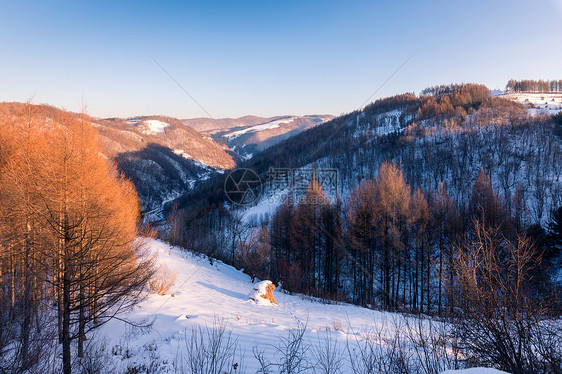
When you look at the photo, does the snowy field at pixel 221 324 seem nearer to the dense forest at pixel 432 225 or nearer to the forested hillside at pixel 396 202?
the dense forest at pixel 432 225

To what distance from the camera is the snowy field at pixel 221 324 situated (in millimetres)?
6516

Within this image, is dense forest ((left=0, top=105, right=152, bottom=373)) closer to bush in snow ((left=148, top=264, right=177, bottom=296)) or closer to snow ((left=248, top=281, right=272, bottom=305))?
bush in snow ((left=148, top=264, right=177, bottom=296))

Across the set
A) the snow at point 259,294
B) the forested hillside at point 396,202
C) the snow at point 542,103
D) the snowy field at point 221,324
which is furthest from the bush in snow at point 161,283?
the snow at point 542,103

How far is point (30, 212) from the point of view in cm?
727

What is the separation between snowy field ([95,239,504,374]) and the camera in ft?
21.4

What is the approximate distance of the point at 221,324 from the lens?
927cm

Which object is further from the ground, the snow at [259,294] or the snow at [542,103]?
the snow at [542,103]

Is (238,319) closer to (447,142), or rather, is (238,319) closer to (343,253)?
(343,253)

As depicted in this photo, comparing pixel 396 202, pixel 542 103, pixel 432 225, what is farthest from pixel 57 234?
pixel 542 103

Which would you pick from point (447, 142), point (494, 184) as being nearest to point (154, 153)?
point (447, 142)

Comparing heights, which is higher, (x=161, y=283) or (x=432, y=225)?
(x=432, y=225)

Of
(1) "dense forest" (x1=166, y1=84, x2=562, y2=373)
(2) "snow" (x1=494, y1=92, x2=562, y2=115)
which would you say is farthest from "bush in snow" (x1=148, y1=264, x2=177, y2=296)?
Result: (2) "snow" (x1=494, y1=92, x2=562, y2=115)

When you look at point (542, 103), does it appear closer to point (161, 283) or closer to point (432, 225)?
point (432, 225)

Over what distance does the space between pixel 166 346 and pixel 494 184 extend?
7083cm
